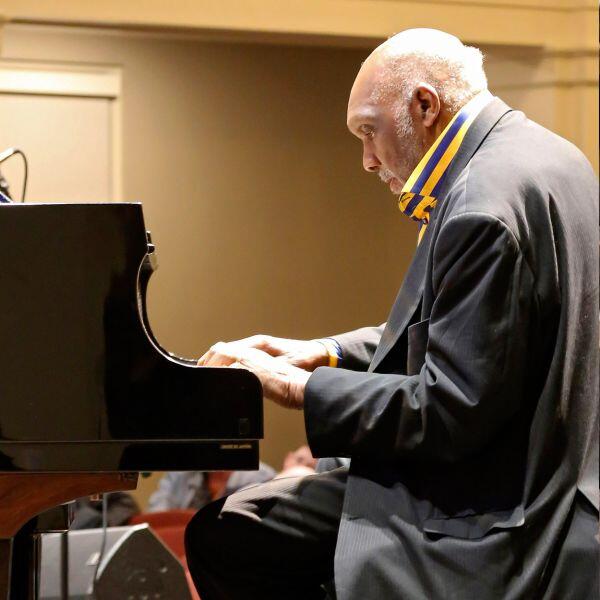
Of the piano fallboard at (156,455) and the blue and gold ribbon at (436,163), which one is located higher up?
the blue and gold ribbon at (436,163)

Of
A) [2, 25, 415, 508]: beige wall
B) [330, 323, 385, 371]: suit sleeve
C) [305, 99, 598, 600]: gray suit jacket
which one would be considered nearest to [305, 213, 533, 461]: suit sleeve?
[305, 99, 598, 600]: gray suit jacket

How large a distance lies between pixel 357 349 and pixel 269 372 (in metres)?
0.51

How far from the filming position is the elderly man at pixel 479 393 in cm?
174

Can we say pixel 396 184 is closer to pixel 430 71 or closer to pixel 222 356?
pixel 430 71

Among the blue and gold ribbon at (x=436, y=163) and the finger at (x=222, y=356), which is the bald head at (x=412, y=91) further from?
the finger at (x=222, y=356)

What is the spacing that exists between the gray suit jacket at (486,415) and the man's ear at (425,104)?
0.68 ft

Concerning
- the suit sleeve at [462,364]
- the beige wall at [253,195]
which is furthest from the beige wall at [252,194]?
the suit sleeve at [462,364]

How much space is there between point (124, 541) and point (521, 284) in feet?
4.98

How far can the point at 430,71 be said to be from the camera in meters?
2.07

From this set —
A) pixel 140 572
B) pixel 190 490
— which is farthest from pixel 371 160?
pixel 190 490

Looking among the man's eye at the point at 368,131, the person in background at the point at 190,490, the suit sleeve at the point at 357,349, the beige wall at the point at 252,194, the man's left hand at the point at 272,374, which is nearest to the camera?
the man's left hand at the point at 272,374

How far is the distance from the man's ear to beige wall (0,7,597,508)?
412 cm

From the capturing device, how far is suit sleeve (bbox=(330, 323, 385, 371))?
2.35m

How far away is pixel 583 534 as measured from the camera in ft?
5.92
